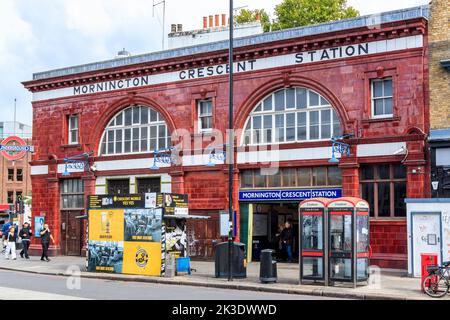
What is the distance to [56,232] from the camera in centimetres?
3534

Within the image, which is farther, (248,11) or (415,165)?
(248,11)

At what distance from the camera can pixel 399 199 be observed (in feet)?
82.1

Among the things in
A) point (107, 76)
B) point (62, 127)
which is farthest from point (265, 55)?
point (62, 127)

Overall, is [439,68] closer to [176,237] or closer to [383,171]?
[383,171]

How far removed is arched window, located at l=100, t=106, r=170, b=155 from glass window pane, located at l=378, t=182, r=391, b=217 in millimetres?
10642

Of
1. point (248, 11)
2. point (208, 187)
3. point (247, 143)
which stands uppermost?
point (248, 11)

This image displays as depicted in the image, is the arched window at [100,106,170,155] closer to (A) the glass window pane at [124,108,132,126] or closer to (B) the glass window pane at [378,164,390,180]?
(A) the glass window pane at [124,108,132,126]

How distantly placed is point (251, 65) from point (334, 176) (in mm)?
6173

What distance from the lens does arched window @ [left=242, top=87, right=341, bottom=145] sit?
27.2 metres

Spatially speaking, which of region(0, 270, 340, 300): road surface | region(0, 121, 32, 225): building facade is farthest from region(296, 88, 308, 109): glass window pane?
region(0, 121, 32, 225): building facade

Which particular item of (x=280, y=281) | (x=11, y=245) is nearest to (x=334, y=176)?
(x=280, y=281)

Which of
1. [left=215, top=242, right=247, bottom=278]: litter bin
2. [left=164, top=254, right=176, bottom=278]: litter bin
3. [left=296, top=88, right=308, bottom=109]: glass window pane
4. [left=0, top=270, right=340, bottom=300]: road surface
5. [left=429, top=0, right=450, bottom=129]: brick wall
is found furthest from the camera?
[left=296, top=88, right=308, bottom=109]: glass window pane

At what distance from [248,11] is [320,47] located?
1145 inches

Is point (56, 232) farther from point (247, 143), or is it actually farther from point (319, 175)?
point (319, 175)
